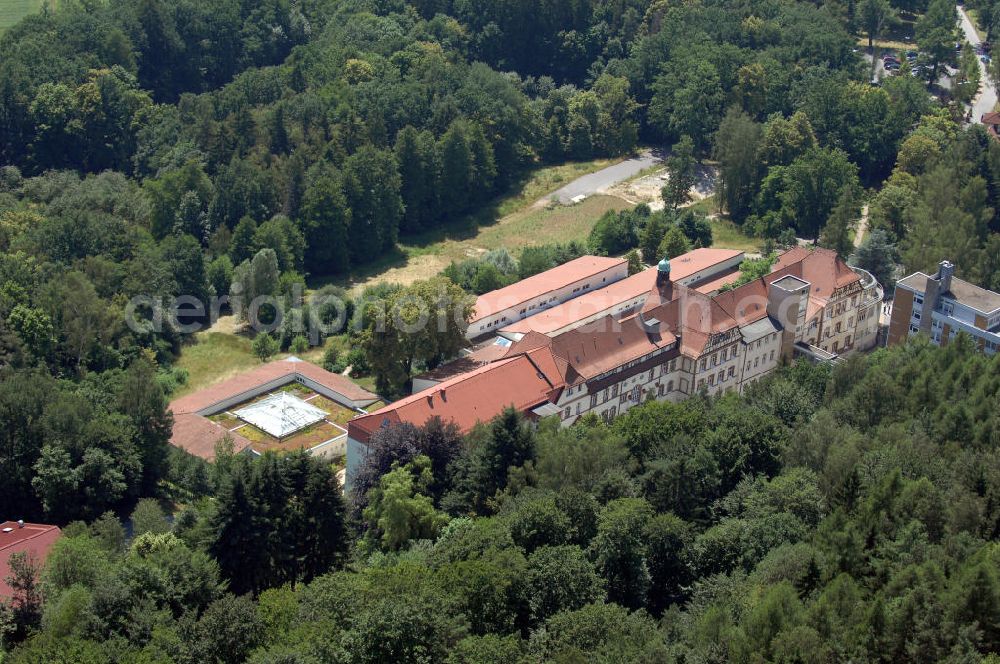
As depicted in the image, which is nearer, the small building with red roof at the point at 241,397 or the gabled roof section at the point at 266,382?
the small building with red roof at the point at 241,397

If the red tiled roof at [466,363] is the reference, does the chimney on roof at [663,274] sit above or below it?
above

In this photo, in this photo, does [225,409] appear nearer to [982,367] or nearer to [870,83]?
[982,367]

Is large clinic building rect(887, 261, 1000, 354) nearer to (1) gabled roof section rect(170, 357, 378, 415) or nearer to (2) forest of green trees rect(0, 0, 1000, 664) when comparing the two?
(2) forest of green trees rect(0, 0, 1000, 664)

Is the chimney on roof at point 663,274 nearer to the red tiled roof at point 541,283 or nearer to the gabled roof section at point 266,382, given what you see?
the red tiled roof at point 541,283

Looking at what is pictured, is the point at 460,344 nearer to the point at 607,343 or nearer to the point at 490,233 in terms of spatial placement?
the point at 607,343

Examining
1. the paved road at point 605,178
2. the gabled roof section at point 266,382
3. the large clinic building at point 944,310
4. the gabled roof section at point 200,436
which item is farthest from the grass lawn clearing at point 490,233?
the large clinic building at point 944,310

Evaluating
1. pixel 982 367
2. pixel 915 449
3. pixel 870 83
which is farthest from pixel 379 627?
pixel 870 83
